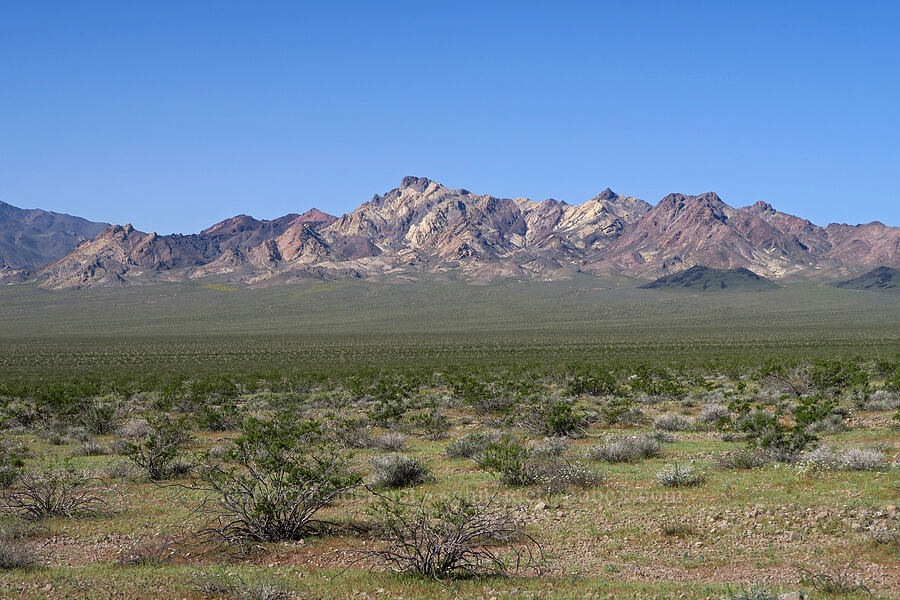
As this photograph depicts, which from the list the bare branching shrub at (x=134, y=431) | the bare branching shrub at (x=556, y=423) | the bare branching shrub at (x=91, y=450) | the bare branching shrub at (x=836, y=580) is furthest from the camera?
the bare branching shrub at (x=134, y=431)

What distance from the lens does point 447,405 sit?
91.6 ft

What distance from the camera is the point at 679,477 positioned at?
11.7 metres

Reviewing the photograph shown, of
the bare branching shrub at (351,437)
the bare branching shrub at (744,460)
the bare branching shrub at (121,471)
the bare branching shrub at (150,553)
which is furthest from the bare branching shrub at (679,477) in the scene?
the bare branching shrub at (121,471)

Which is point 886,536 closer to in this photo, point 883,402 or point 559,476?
point 559,476

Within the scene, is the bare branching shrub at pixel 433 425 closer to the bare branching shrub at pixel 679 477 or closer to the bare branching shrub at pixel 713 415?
the bare branching shrub at pixel 713 415

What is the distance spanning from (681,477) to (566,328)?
90111 millimetres

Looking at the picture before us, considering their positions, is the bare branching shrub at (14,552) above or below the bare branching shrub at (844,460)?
below

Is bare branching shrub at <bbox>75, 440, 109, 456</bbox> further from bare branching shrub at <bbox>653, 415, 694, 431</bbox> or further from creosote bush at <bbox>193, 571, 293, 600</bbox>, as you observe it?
bare branching shrub at <bbox>653, 415, 694, 431</bbox>

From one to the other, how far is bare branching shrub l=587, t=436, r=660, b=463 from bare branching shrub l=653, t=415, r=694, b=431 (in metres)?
4.93

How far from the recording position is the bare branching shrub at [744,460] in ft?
42.8

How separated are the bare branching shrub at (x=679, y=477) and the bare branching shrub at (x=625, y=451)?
7.99ft

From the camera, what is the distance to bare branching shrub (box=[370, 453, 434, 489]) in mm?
12773

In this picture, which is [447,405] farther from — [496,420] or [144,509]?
[144,509]

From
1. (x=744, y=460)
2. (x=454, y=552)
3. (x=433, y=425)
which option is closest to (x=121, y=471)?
(x=454, y=552)
